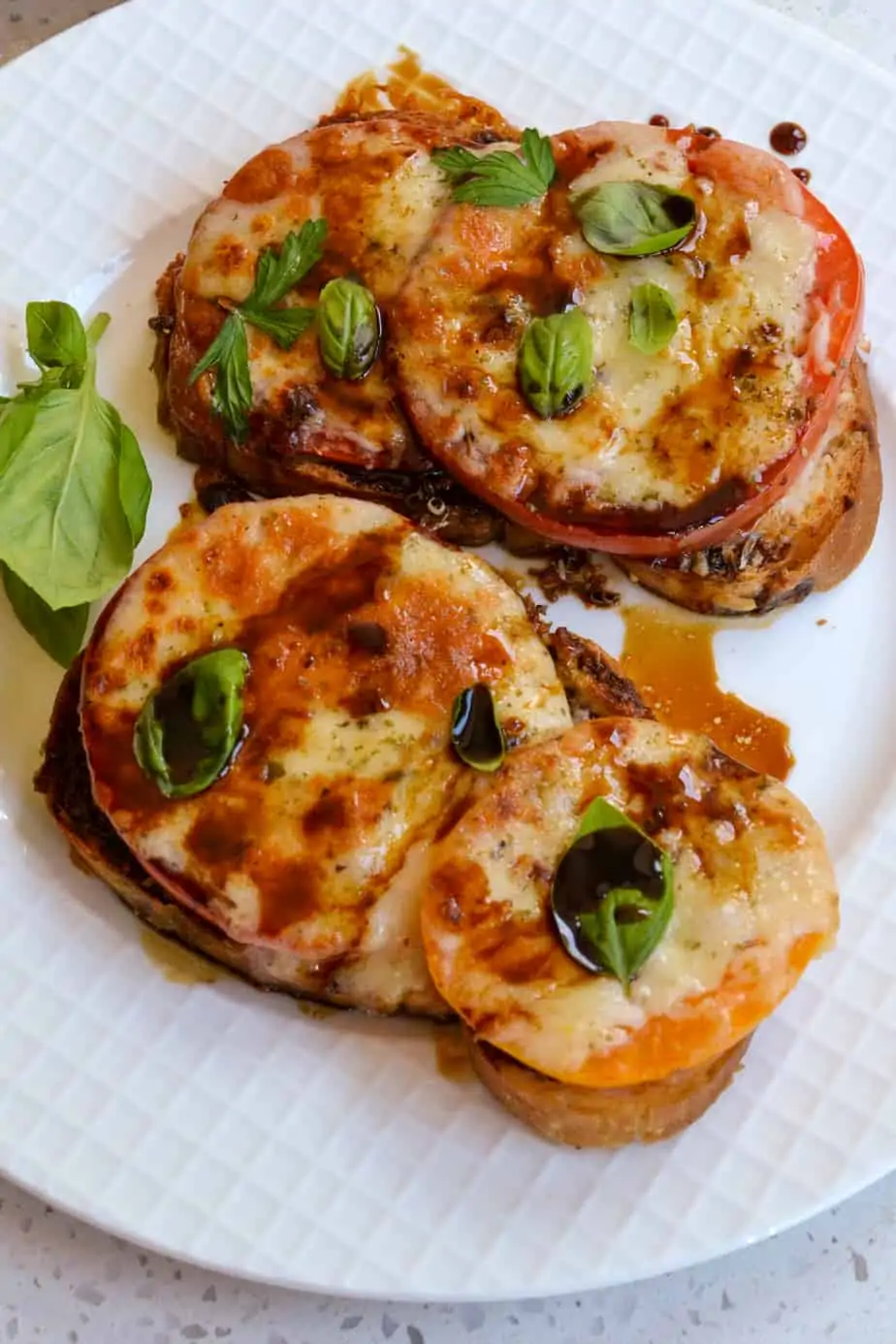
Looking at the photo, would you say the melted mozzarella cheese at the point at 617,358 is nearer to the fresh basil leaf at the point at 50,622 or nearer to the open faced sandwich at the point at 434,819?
the open faced sandwich at the point at 434,819

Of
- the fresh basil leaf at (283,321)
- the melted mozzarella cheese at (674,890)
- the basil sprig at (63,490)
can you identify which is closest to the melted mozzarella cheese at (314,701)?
the melted mozzarella cheese at (674,890)

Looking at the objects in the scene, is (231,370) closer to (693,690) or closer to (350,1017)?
(693,690)

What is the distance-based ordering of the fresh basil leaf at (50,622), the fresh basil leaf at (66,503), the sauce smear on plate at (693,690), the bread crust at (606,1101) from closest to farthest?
the bread crust at (606,1101) < the fresh basil leaf at (66,503) < the fresh basil leaf at (50,622) < the sauce smear on plate at (693,690)

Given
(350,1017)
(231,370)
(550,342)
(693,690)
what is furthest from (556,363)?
(350,1017)

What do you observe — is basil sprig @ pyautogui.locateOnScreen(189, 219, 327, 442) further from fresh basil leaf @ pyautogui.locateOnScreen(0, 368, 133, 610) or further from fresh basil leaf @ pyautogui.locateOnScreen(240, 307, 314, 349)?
fresh basil leaf @ pyautogui.locateOnScreen(0, 368, 133, 610)

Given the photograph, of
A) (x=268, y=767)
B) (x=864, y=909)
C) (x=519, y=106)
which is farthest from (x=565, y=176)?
(x=864, y=909)

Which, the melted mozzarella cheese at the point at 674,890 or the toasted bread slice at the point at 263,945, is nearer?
the melted mozzarella cheese at the point at 674,890

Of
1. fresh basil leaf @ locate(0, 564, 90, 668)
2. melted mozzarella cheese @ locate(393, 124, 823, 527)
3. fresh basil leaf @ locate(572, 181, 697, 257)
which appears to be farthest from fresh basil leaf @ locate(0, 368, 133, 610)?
fresh basil leaf @ locate(572, 181, 697, 257)
